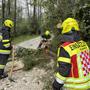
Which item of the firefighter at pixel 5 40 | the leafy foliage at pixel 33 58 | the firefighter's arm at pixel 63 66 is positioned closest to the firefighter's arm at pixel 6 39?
the firefighter at pixel 5 40

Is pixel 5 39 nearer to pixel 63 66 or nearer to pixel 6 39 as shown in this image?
pixel 6 39

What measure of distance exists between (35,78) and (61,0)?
352 cm

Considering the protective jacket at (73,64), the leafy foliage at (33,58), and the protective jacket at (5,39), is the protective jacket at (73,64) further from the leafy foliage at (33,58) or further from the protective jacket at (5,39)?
the leafy foliage at (33,58)

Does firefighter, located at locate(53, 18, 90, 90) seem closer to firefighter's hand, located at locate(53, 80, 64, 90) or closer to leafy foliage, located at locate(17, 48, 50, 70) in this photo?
firefighter's hand, located at locate(53, 80, 64, 90)

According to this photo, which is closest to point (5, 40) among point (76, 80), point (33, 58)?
point (33, 58)

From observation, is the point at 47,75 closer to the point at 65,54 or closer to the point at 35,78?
the point at 35,78

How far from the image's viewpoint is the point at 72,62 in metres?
4.66

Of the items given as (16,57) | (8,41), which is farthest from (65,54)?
(16,57)

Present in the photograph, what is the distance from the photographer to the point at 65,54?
4617mm

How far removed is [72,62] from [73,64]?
0.12ft

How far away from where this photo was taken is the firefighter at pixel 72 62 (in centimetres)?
462

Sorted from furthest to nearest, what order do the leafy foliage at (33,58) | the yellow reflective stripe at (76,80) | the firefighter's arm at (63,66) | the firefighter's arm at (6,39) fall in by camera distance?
1. the leafy foliage at (33,58)
2. the firefighter's arm at (6,39)
3. the yellow reflective stripe at (76,80)
4. the firefighter's arm at (63,66)

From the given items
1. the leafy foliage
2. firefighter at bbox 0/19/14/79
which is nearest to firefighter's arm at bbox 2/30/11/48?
firefighter at bbox 0/19/14/79

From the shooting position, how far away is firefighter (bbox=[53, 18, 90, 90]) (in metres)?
4.62
